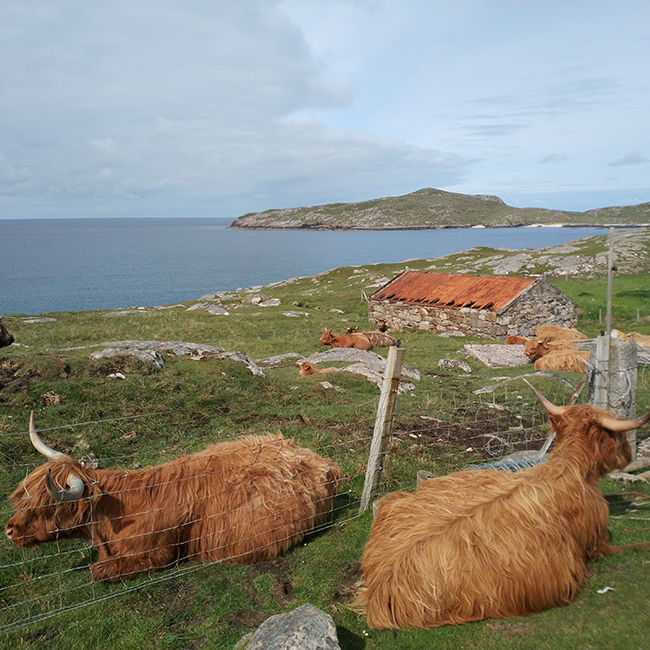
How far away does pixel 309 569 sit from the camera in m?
6.53

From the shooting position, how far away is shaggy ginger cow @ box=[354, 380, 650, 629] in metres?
5.07

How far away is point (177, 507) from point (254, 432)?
4.64 metres

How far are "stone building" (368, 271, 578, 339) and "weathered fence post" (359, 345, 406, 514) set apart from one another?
23668 mm

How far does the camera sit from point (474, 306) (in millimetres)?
30750

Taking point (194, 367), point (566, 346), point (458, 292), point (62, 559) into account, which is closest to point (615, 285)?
point (458, 292)

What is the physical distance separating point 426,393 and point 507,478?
29.6ft

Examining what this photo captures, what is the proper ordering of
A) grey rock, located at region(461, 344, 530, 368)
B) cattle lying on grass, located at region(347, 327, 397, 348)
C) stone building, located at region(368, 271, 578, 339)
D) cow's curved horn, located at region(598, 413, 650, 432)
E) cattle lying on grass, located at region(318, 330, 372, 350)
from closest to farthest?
cow's curved horn, located at region(598, 413, 650, 432) < grey rock, located at region(461, 344, 530, 368) < cattle lying on grass, located at region(318, 330, 372, 350) < cattle lying on grass, located at region(347, 327, 397, 348) < stone building, located at region(368, 271, 578, 339)

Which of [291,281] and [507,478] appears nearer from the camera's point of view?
[507,478]

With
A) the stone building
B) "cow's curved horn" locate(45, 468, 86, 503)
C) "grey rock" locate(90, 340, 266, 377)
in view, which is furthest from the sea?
"cow's curved horn" locate(45, 468, 86, 503)

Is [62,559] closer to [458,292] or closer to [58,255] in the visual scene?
[458,292]

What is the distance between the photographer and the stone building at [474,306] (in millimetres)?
30028

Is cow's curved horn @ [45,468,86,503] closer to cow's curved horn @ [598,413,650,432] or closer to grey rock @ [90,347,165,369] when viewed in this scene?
cow's curved horn @ [598,413,650,432]

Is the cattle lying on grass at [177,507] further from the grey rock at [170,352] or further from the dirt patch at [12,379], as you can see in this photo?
the grey rock at [170,352]

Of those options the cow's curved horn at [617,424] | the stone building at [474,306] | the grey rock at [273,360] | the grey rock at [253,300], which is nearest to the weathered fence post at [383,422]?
the cow's curved horn at [617,424]
